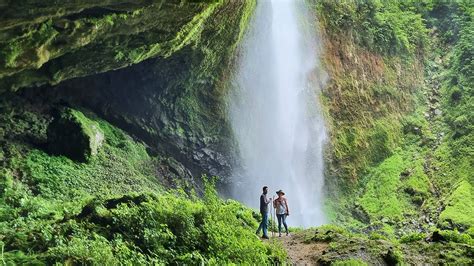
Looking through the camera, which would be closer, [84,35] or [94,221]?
[94,221]

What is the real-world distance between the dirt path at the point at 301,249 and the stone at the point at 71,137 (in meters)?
6.47

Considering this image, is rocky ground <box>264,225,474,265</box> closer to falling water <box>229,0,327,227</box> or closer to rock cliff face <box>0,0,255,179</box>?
rock cliff face <box>0,0,255,179</box>

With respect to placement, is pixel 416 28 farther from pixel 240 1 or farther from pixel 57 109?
pixel 57 109

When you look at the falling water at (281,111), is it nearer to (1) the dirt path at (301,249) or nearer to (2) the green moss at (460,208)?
(2) the green moss at (460,208)

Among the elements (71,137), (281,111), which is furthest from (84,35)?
(281,111)

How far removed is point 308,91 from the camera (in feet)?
88.0

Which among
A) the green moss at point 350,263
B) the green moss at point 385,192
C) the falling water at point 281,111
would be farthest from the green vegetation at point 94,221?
the green moss at point 385,192

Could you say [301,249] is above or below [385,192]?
below

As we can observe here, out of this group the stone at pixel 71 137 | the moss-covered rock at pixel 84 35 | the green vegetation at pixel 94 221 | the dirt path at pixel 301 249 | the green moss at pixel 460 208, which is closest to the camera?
the green vegetation at pixel 94 221

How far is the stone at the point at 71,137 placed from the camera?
1558 cm

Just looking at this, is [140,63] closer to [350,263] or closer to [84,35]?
[84,35]

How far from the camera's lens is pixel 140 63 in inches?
741

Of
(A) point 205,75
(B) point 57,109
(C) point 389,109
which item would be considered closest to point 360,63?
(C) point 389,109

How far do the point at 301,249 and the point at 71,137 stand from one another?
7648mm
